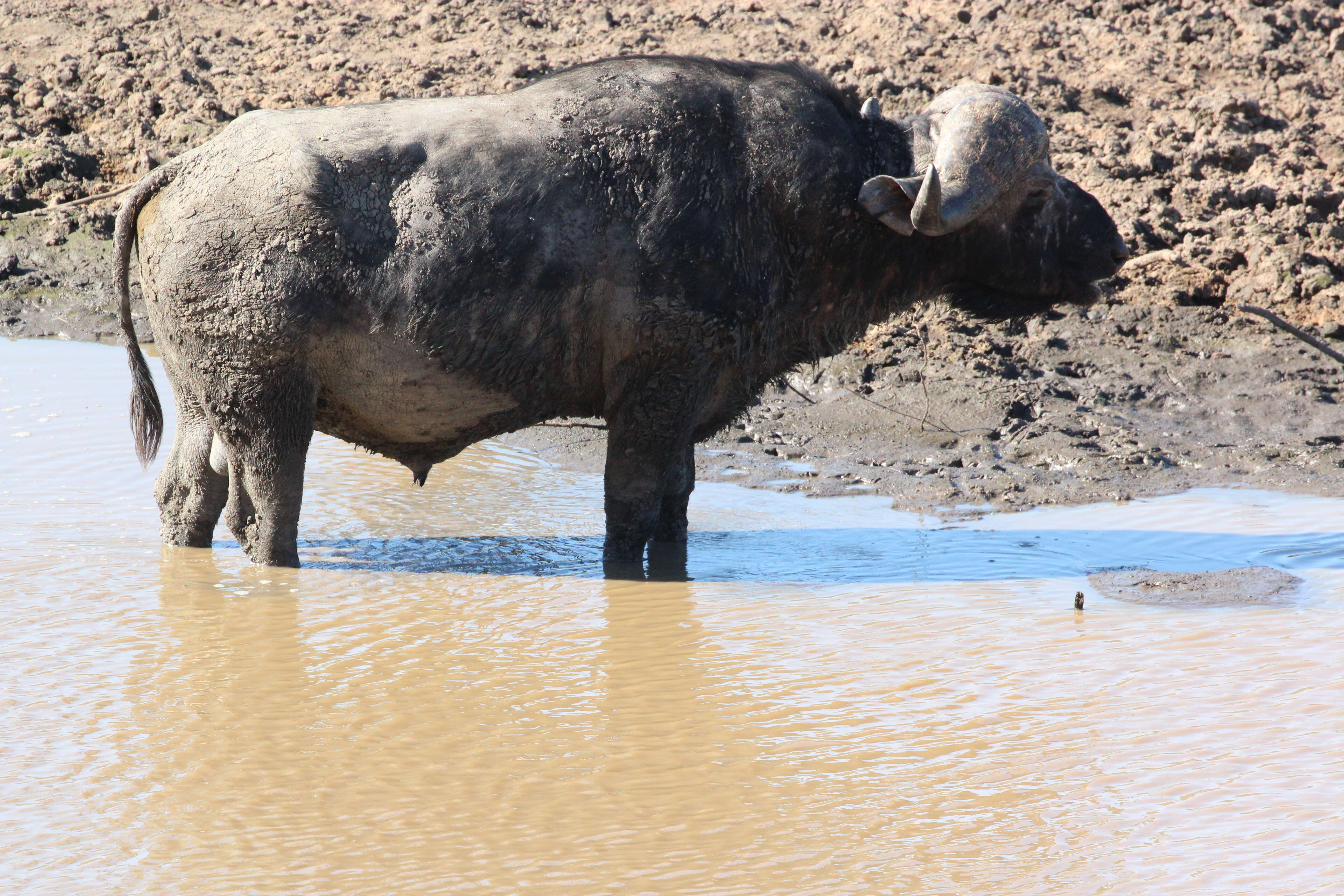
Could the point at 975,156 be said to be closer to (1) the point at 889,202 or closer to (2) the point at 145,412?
(1) the point at 889,202

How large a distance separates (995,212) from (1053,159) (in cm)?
478

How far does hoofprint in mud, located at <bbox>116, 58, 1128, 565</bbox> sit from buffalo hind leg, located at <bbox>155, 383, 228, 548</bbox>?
0.02 meters

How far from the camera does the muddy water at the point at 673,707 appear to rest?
143 inches

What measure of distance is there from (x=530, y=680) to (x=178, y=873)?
159 centimetres

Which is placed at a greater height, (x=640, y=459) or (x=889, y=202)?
(x=889, y=202)

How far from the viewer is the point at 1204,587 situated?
582 centimetres

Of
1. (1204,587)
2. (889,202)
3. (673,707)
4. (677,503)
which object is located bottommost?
(673,707)

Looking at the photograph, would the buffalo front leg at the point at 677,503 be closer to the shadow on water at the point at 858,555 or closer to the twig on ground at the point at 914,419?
the shadow on water at the point at 858,555

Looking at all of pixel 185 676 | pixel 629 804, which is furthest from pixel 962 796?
pixel 185 676

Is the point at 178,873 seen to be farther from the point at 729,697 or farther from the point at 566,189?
the point at 566,189

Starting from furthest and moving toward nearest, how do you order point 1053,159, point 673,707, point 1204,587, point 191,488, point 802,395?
point 1053,159 < point 802,395 < point 191,488 < point 1204,587 < point 673,707

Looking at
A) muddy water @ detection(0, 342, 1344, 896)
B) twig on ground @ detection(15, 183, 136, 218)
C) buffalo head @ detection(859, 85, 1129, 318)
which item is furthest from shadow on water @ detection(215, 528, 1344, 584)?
twig on ground @ detection(15, 183, 136, 218)

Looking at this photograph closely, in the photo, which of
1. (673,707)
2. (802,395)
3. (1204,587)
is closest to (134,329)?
(673,707)

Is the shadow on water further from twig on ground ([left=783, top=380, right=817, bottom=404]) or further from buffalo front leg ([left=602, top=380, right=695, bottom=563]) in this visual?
twig on ground ([left=783, top=380, right=817, bottom=404])
